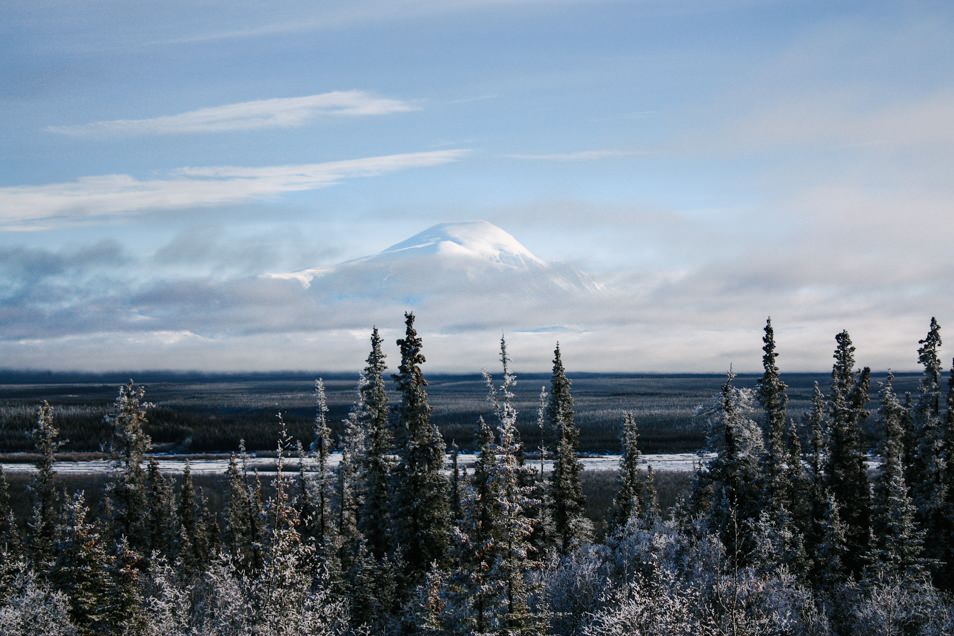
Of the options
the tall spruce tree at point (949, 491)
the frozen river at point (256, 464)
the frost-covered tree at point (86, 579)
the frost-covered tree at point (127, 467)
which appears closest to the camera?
the frost-covered tree at point (86, 579)

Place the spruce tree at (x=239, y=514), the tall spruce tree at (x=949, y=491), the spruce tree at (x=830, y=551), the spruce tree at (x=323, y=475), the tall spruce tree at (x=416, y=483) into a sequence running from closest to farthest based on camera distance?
1. the tall spruce tree at (x=416, y=483)
2. the spruce tree at (x=830, y=551)
3. the tall spruce tree at (x=949, y=491)
4. the spruce tree at (x=323, y=475)
5. the spruce tree at (x=239, y=514)

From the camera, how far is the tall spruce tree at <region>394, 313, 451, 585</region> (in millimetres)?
42281

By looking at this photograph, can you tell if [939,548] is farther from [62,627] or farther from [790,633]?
[62,627]

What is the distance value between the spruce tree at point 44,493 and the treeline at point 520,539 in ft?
0.57

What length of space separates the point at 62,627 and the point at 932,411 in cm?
5173

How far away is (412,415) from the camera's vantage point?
42.5 m

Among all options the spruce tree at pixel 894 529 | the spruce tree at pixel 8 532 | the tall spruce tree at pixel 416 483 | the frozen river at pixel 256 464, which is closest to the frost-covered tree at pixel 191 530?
the spruce tree at pixel 8 532

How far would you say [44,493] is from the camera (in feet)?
193

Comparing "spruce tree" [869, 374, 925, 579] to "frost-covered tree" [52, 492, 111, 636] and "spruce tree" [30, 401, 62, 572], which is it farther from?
"spruce tree" [30, 401, 62, 572]

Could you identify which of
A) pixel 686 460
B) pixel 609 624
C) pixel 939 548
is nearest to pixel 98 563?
pixel 609 624

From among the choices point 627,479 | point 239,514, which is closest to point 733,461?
point 627,479

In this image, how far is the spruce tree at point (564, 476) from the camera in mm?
55906

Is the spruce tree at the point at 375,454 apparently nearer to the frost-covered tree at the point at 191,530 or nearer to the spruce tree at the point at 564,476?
the spruce tree at the point at 564,476

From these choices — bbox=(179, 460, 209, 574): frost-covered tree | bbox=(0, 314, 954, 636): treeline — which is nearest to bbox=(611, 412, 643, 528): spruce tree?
bbox=(0, 314, 954, 636): treeline
